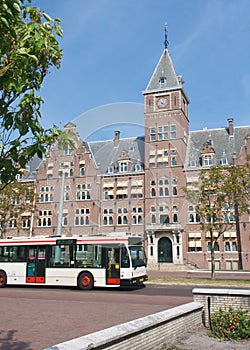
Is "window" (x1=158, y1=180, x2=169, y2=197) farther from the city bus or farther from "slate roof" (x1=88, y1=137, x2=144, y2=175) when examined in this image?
the city bus

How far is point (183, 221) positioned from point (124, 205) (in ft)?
28.1

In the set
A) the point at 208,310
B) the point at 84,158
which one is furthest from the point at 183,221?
the point at 208,310

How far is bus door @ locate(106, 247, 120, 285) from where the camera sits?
17969mm

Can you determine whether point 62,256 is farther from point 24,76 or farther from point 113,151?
point 113,151

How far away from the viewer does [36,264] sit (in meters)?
19.8

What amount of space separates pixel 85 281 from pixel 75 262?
1177 mm

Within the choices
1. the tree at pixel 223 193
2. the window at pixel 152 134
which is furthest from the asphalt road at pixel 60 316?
the window at pixel 152 134

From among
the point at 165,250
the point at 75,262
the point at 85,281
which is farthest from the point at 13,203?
the point at 165,250

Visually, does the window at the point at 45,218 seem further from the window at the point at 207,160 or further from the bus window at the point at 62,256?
the bus window at the point at 62,256

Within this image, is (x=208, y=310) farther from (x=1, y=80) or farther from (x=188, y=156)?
(x=188, y=156)

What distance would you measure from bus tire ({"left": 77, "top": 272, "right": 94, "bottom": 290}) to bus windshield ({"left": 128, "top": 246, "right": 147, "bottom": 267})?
2.47 meters

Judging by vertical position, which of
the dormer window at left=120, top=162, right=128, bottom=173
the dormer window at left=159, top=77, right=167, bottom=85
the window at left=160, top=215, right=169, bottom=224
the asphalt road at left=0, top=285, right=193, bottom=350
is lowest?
the asphalt road at left=0, top=285, right=193, bottom=350

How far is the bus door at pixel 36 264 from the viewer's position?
769 inches

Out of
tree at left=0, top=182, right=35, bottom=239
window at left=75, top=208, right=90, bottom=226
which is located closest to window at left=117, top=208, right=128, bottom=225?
window at left=75, top=208, right=90, bottom=226
